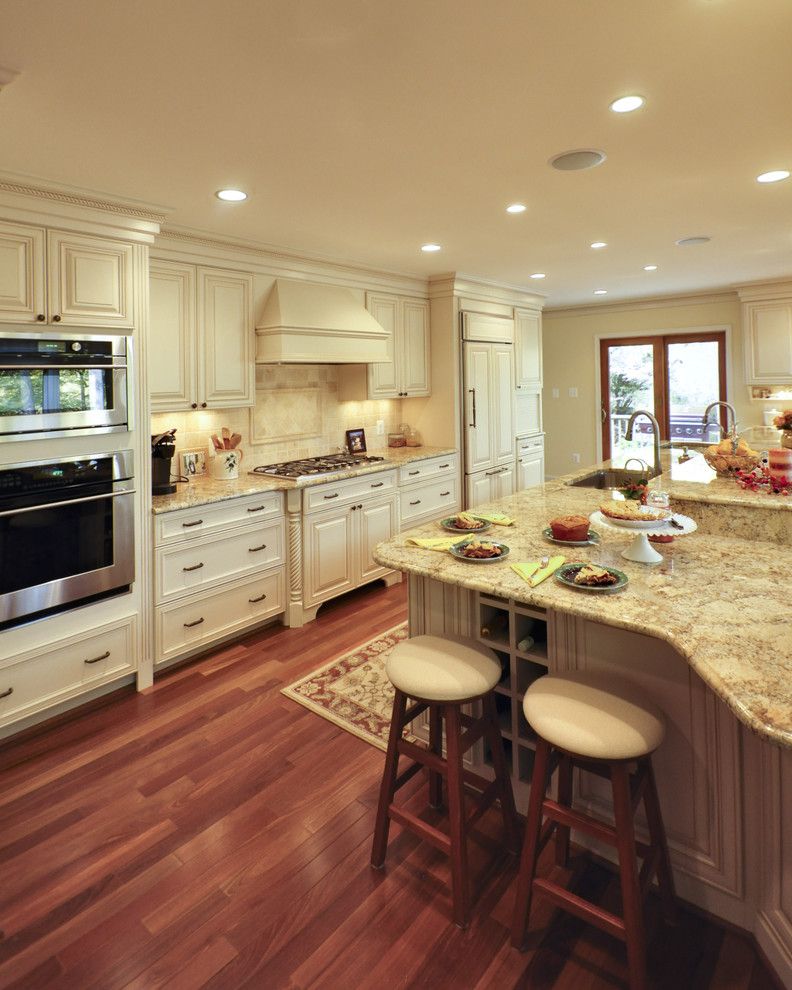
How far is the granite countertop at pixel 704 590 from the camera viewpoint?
3.92 feet

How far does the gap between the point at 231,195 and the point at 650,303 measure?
223 inches

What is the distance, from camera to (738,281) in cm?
600

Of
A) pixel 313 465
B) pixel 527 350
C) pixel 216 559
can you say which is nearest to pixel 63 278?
pixel 216 559

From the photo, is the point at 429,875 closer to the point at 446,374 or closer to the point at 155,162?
the point at 155,162

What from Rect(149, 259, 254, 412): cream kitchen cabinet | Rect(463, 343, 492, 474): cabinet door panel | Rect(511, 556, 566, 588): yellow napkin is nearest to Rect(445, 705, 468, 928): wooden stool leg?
Rect(511, 556, 566, 588): yellow napkin

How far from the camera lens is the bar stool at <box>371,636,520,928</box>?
5.57ft

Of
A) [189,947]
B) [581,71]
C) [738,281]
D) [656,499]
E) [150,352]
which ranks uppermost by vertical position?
[738,281]

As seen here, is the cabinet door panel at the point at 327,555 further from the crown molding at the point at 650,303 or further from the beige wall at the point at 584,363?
the crown molding at the point at 650,303

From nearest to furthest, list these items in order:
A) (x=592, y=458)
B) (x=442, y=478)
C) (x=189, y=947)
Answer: (x=189, y=947) → (x=442, y=478) → (x=592, y=458)

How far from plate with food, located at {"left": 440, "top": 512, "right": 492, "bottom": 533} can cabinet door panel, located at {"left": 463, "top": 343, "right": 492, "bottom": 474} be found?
3.01 metres

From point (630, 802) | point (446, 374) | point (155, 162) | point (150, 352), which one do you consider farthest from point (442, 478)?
point (630, 802)

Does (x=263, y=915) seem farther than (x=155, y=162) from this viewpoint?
No

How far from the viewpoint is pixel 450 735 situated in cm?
174

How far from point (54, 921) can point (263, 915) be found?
2.01 feet
